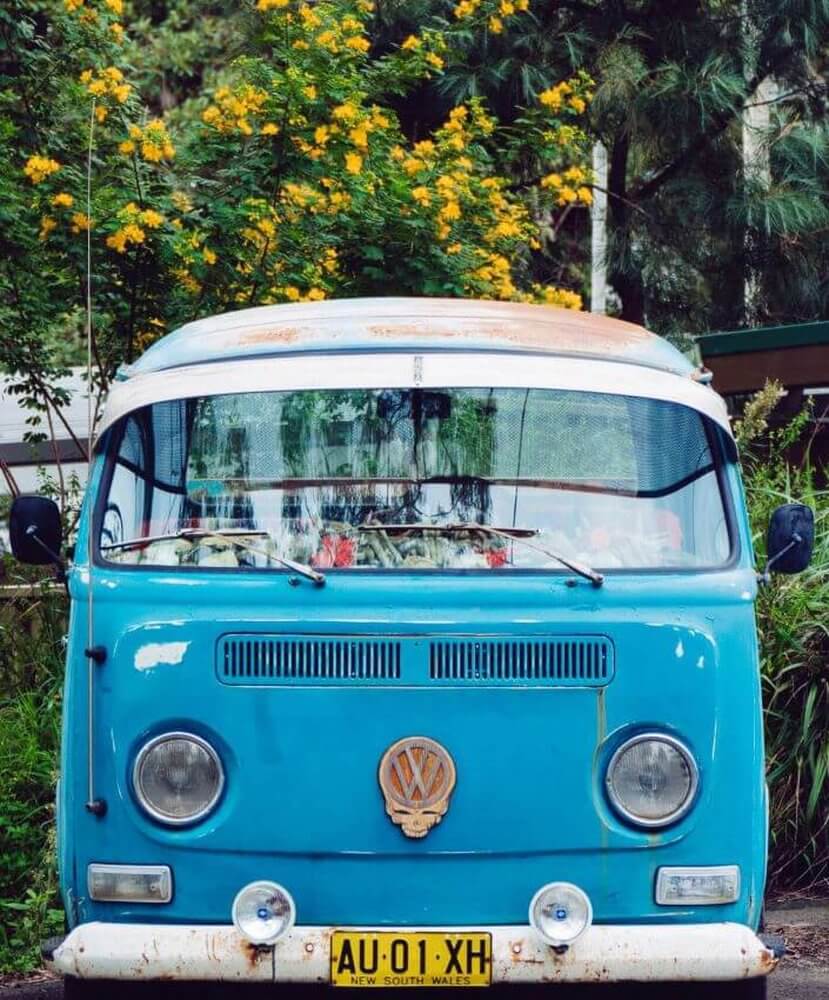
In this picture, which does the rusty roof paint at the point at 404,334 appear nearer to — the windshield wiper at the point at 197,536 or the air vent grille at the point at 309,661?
the windshield wiper at the point at 197,536

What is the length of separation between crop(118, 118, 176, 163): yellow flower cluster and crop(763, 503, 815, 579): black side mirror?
14.4 ft

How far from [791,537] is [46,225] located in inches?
180

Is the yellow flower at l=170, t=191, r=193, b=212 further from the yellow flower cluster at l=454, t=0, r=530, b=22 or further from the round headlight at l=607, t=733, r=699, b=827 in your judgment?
the round headlight at l=607, t=733, r=699, b=827

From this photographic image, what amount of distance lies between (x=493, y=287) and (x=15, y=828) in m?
4.59

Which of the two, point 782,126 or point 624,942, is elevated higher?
point 782,126

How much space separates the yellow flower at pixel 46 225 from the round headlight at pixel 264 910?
187 inches

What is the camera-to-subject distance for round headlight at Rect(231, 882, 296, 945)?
4324mm

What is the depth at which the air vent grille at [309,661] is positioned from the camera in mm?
4441

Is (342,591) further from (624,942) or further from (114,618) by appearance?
(624,942)

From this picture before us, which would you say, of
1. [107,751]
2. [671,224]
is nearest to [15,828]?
[107,751]

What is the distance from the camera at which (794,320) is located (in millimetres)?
14320

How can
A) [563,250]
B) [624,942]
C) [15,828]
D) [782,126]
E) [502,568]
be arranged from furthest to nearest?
1. [563,250]
2. [782,126]
3. [15,828]
4. [502,568]
5. [624,942]

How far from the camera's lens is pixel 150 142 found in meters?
8.43

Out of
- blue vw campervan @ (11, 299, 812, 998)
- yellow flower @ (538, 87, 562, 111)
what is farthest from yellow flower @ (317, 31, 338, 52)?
blue vw campervan @ (11, 299, 812, 998)
